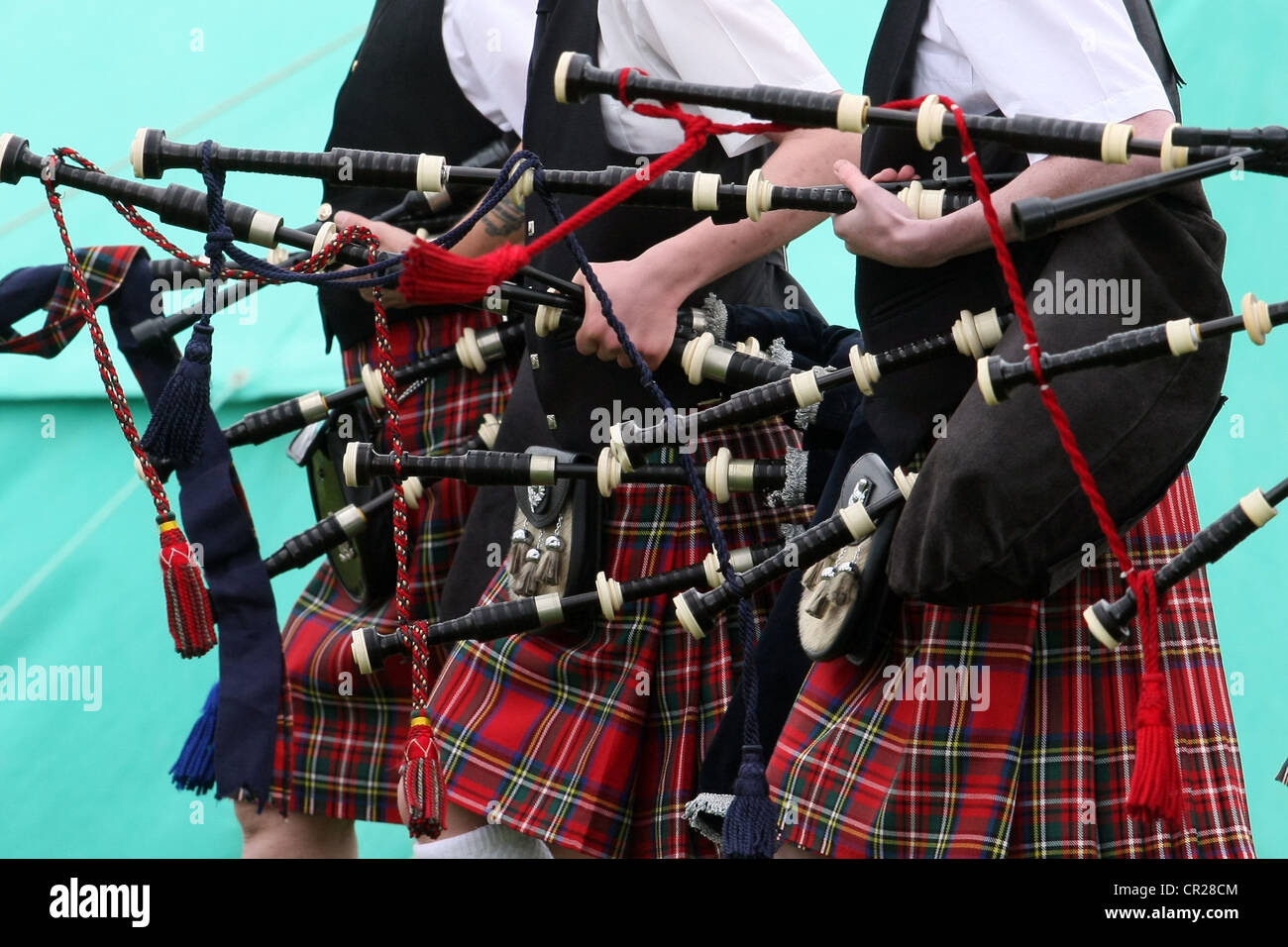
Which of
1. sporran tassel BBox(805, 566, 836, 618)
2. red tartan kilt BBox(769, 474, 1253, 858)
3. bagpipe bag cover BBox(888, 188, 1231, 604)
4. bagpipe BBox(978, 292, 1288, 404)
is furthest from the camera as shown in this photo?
sporran tassel BBox(805, 566, 836, 618)

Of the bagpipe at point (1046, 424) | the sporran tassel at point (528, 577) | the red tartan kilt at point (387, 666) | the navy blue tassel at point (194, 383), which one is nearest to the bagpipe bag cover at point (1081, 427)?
the bagpipe at point (1046, 424)

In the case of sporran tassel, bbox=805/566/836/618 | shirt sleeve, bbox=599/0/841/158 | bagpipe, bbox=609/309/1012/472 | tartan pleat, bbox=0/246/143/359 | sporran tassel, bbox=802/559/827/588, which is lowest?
sporran tassel, bbox=805/566/836/618

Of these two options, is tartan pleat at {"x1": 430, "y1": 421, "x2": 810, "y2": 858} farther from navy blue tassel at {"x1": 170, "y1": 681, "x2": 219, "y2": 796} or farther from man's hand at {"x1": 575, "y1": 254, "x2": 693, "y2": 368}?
navy blue tassel at {"x1": 170, "y1": 681, "x2": 219, "y2": 796}

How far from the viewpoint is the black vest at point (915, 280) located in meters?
1.72

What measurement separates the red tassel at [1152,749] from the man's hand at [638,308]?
26.6 inches

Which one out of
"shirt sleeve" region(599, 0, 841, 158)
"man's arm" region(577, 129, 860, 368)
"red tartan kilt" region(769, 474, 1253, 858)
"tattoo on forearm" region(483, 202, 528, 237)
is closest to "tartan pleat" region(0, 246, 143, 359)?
"tattoo on forearm" region(483, 202, 528, 237)

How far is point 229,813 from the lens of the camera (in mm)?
3145

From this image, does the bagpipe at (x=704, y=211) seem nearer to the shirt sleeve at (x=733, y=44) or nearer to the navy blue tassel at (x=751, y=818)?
the navy blue tassel at (x=751, y=818)

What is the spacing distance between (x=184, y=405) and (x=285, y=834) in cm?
88

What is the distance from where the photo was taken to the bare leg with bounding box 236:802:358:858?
2.45 m

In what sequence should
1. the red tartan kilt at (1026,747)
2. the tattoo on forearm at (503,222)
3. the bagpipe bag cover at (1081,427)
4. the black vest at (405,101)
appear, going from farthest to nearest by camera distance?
the black vest at (405,101), the tattoo on forearm at (503,222), the red tartan kilt at (1026,747), the bagpipe bag cover at (1081,427)

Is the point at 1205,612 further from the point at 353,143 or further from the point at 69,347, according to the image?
the point at 69,347

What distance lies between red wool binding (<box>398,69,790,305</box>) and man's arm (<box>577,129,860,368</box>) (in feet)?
0.87

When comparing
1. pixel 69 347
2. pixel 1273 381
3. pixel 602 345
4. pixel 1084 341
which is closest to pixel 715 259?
pixel 602 345
